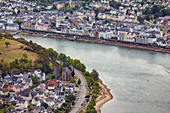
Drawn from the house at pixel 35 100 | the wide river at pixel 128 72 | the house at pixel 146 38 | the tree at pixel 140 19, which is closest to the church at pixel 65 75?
the wide river at pixel 128 72

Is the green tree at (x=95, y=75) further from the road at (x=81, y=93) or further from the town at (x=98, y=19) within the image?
the town at (x=98, y=19)

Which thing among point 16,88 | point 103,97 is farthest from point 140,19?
point 16,88

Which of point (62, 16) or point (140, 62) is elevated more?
point (62, 16)

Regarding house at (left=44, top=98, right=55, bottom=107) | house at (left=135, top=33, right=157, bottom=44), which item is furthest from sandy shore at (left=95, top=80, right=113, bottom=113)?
house at (left=135, top=33, right=157, bottom=44)

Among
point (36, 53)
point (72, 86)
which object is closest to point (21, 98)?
point (72, 86)

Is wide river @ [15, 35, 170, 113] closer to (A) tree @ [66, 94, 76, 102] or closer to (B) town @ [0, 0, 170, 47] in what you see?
(A) tree @ [66, 94, 76, 102]

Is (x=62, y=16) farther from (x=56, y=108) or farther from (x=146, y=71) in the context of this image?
(x=56, y=108)
